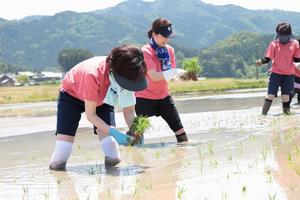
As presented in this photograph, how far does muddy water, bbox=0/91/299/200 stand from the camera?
13.2 ft

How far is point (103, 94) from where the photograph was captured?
5309mm

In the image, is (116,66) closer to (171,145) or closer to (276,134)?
(171,145)

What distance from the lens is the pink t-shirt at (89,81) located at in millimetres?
5062

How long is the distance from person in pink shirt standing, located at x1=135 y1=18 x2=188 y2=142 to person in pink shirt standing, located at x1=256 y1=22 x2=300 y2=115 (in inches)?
128

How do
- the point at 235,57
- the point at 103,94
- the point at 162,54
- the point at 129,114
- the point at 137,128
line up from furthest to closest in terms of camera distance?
the point at 235,57
the point at 162,54
the point at 129,114
the point at 137,128
the point at 103,94

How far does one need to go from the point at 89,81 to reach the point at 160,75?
7.04 ft

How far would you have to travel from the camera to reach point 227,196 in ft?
12.2

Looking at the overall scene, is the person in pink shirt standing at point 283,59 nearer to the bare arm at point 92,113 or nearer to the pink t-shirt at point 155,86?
the pink t-shirt at point 155,86

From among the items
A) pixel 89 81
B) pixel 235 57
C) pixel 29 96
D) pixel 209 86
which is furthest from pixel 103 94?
pixel 235 57

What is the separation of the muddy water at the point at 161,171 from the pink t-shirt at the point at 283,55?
238 cm

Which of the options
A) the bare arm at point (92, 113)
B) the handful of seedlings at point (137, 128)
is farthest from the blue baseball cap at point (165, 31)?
the bare arm at point (92, 113)

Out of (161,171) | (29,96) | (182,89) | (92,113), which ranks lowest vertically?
(29,96)

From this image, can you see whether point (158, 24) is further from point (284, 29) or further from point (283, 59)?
point (283, 59)

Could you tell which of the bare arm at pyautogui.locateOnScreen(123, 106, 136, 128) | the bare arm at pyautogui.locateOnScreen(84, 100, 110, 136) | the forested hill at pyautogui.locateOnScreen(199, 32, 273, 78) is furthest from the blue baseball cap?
the forested hill at pyautogui.locateOnScreen(199, 32, 273, 78)
